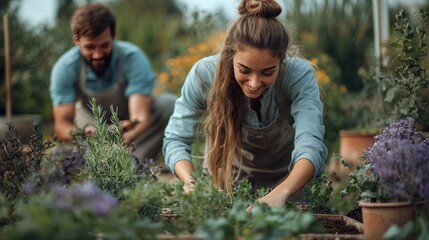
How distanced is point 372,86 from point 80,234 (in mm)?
3889

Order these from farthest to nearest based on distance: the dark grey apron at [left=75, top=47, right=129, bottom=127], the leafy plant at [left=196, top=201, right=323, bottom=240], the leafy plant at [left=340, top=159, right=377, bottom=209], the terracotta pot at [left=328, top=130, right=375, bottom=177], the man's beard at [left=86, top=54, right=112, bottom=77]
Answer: the terracotta pot at [left=328, top=130, right=375, bottom=177] → the dark grey apron at [left=75, top=47, right=129, bottom=127] → the man's beard at [left=86, top=54, right=112, bottom=77] → the leafy plant at [left=340, top=159, right=377, bottom=209] → the leafy plant at [left=196, top=201, right=323, bottom=240]

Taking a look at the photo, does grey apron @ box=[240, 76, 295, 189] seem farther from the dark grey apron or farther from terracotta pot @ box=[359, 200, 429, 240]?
the dark grey apron

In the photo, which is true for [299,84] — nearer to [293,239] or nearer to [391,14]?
[293,239]

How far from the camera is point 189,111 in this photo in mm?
3432

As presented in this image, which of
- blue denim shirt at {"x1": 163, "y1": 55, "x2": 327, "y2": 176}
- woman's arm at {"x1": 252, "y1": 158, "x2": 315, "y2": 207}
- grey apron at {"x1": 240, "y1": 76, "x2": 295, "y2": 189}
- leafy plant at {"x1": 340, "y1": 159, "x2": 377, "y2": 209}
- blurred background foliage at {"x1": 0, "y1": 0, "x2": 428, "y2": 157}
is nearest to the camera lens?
leafy plant at {"x1": 340, "y1": 159, "x2": 377, "y2": 209}

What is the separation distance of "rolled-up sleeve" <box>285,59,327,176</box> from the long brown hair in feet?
0.55

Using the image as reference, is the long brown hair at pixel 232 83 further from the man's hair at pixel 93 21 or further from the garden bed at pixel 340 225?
the man's hair at pixel 93 21

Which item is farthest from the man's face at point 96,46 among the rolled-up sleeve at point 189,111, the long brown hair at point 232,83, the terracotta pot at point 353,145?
the terracotta pot at point 353,145

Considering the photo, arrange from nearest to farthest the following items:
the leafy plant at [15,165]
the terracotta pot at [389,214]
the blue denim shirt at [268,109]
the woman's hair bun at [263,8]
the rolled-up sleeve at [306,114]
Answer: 1. the terracotta pot at [389,214]
2. the leafy plant at [15,165]
3. the rolled-up sleeve at [306,114]
4. the blue denim shirt at [268,109]
5. the woman's hair bun at [263,8]

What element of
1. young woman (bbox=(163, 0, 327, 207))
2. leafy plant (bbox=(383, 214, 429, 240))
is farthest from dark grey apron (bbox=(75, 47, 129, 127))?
leafy plant (bbox=(383, 214, 429, 240))

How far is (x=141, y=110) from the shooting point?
5.76 metres

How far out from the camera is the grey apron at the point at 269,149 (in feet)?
11.6

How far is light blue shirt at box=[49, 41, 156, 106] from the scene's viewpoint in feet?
18.2

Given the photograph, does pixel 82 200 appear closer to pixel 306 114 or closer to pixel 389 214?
pixel 389 214
